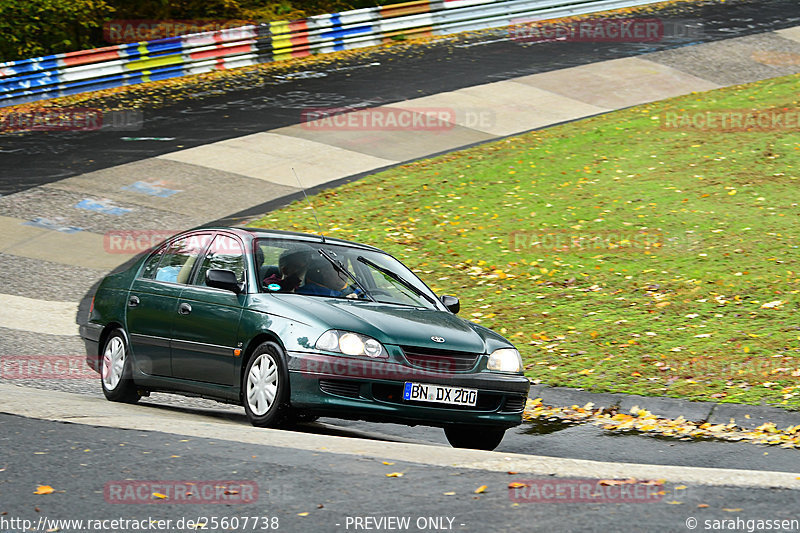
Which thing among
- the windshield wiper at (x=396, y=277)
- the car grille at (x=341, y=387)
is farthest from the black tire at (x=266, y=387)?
the windshield wiper at (x=396, y=277)

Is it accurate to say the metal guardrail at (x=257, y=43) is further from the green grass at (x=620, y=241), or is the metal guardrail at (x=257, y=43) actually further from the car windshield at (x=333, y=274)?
the car windshield at (x=333, y=274)

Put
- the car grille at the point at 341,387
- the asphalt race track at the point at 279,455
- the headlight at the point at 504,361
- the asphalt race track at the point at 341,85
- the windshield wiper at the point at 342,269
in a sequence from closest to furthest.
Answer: the asphalt race track at the point at 279,455, the car grille at the point at 341,387, the headlight at the point at 504,361, the windshield wiper at the point at 342,269, the asphalt race track at the point at 341,85

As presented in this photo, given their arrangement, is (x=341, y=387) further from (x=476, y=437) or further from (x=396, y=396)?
(x=476, y=437)

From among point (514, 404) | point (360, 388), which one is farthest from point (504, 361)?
point (360, 388)

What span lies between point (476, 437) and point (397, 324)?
1.13 m

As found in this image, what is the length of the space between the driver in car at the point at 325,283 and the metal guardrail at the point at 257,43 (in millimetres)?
17398

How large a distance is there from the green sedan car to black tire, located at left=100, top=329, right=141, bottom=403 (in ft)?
0.04

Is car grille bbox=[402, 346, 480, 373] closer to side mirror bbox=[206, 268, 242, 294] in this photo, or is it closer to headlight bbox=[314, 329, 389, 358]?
headlight bbox=[314, 329, 389, 358]

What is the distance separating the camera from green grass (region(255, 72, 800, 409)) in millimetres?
9609

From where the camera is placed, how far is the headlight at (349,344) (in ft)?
22.8

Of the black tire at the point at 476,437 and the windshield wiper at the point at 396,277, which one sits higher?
the windshield wiper at the point at 396,277

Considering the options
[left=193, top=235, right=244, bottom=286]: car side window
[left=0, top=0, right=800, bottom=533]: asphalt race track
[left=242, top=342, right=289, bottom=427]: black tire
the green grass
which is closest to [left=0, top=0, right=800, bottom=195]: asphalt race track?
[left=0, top=0, right=800, bottom=533]: asphalt race track

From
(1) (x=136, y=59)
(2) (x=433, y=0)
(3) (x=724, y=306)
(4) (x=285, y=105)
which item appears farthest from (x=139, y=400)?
(2) (x=433, y=0)

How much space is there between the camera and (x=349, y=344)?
275 inches
